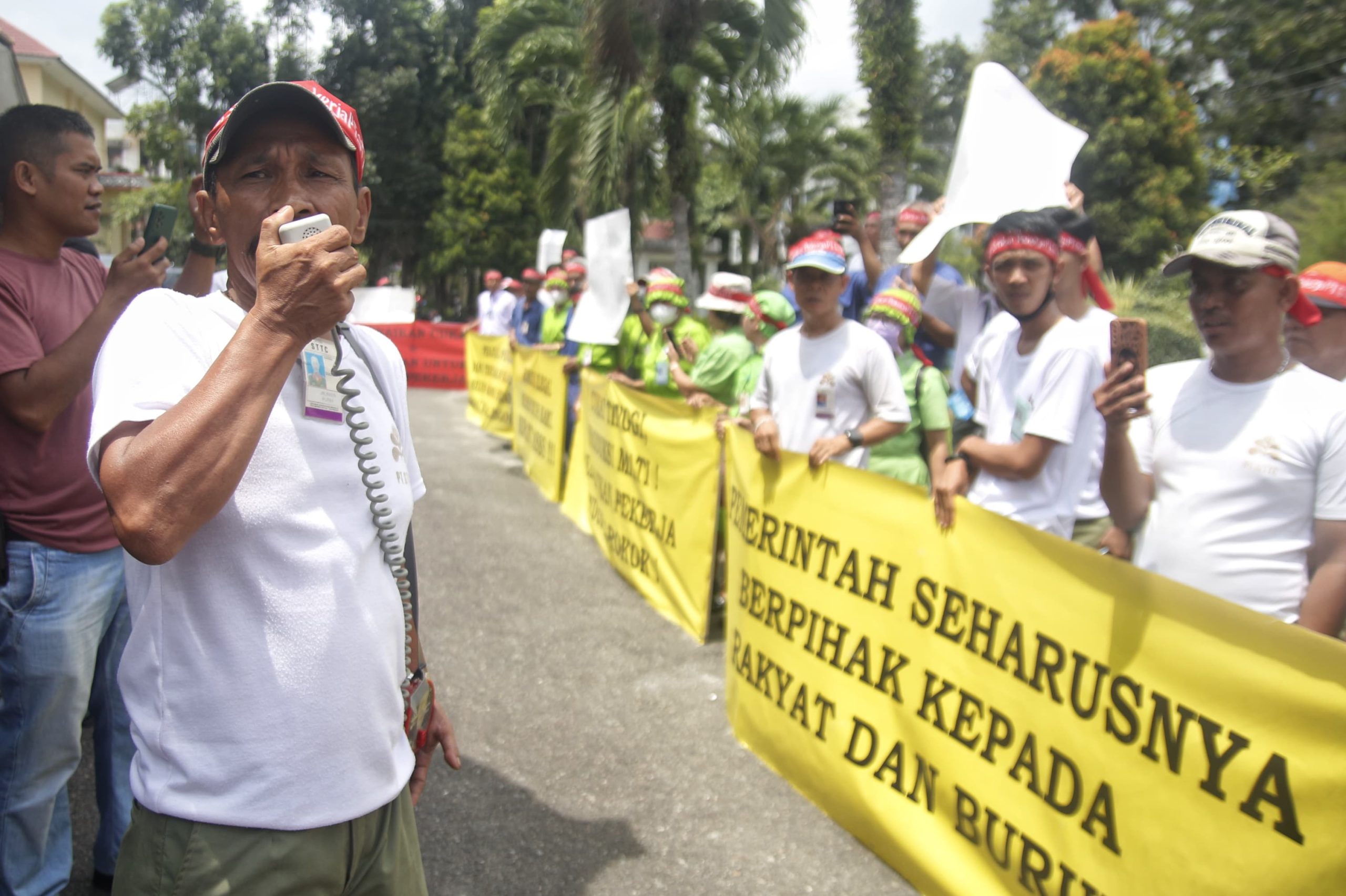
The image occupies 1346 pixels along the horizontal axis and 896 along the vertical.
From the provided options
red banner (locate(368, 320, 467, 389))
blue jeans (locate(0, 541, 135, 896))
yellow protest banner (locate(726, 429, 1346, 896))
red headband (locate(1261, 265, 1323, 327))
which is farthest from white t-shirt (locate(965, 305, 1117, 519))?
red banner (locate(368, 320, 467, 389))

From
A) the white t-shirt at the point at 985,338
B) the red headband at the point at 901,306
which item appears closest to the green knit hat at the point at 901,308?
the red headband at the point at 901,306

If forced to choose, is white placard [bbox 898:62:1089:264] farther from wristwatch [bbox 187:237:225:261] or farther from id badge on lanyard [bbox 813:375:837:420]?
wristwatch [bbox 187:237:225:261]

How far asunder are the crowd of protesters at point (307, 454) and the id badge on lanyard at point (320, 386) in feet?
0.05

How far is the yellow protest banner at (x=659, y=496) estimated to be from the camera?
5879mm

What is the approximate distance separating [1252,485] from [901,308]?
9.16 ft

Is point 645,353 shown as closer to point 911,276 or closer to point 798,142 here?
point 911,276

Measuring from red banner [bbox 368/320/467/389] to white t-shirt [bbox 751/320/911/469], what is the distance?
14616 mm

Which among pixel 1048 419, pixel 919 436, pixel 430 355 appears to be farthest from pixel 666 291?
pixel 430 355

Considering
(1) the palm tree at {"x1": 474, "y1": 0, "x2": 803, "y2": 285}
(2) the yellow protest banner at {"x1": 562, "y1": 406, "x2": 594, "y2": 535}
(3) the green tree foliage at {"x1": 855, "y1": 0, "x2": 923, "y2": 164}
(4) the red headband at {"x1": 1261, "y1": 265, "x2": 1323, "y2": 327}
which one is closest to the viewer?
(4) the red headband at {"x1": 1261, "y1": 265, "x2": 1323, "y2": 327}

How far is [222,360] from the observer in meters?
1.38

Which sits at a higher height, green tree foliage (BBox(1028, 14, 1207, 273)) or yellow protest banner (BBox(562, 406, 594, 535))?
green tree foliage (BBox(1028, 14, 1207, 273))

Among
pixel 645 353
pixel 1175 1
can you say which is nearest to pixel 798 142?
pixel 1175 1

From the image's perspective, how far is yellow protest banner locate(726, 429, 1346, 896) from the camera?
7.52ft

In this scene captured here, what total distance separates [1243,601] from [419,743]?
223cm
